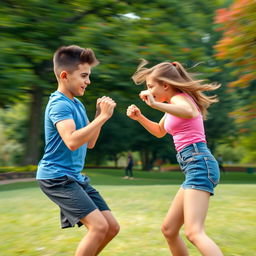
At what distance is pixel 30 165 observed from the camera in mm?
19375

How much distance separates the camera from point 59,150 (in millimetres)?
3607

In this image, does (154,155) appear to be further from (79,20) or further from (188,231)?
(188,231)

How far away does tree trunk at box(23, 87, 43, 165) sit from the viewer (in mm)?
17656

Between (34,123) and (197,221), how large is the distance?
15247 mm

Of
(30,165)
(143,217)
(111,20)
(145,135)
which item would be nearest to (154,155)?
(145,135)

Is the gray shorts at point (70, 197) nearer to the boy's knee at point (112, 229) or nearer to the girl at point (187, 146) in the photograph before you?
the boy's knee at point (112, 229)

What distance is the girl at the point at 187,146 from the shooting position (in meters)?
3.65

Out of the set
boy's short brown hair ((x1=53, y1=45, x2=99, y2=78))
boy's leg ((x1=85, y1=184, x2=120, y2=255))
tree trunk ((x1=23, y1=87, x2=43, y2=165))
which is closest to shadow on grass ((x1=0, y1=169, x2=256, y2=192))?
tree trunk ((x1=23, y1=87, x2=43, y2=165))

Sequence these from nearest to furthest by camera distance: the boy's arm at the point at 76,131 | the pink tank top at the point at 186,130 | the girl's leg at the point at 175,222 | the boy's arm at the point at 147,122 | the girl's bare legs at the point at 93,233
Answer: the boy's arm at the point at 76,131 < the girl's bare legs at the point at 93,233 < the pink tank top at the point at 186,130 < the girl's leg at the point at 175,222 < the boy's arm at the point at 147,122

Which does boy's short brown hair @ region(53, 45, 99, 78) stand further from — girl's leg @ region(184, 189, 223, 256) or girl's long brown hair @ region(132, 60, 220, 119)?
girl's leg @ region(184, 189, 223, 256)

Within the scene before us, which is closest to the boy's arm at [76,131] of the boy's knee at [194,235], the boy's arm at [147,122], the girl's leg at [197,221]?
the boy's arm at [147,122]

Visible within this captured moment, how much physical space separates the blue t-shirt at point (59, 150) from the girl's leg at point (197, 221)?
908mm

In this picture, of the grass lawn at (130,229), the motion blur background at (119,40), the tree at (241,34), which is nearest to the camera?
the grass lawn at (130,229)

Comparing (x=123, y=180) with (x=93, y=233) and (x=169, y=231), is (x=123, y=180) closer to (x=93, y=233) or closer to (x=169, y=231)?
(x=169, y=231)
